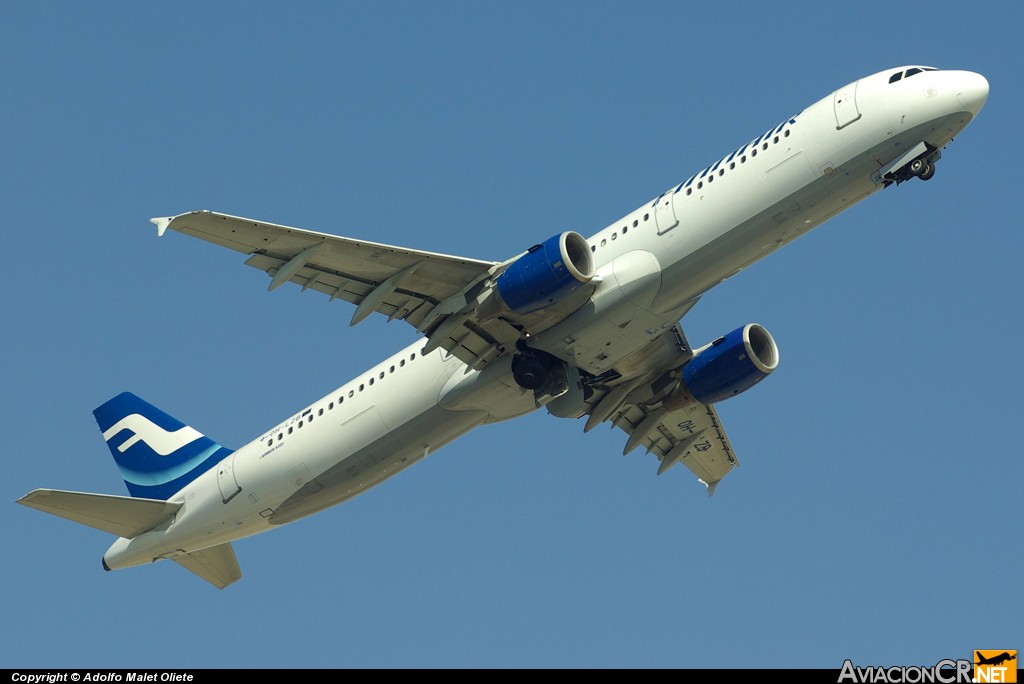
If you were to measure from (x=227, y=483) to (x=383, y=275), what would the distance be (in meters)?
9.53

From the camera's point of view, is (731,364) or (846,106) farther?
(731,364)

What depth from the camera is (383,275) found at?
36.5 m

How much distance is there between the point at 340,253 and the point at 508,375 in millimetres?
5925

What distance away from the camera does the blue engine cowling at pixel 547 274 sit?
115 ft

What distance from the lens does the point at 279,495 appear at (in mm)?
41125

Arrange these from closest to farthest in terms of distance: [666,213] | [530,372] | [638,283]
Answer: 1. [638,283]
2. [666,213]
3. [530,372]

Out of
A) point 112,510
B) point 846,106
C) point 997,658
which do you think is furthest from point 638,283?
point 112,510

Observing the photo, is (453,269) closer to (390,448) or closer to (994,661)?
(390,448)

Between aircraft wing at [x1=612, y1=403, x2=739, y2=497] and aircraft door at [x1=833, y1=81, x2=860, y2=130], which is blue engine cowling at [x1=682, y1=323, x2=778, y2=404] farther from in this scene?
aircraft door at [x1=833, y1=81, x2=860, y2=130]

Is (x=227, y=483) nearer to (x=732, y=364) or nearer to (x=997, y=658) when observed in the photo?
(x=732, y=364)

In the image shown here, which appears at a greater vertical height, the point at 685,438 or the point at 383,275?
the point at 383,275

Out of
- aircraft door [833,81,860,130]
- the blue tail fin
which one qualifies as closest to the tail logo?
the blue tail fin

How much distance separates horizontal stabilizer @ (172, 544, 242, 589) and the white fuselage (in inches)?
111

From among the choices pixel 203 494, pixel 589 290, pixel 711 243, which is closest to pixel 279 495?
pixel 203 494
